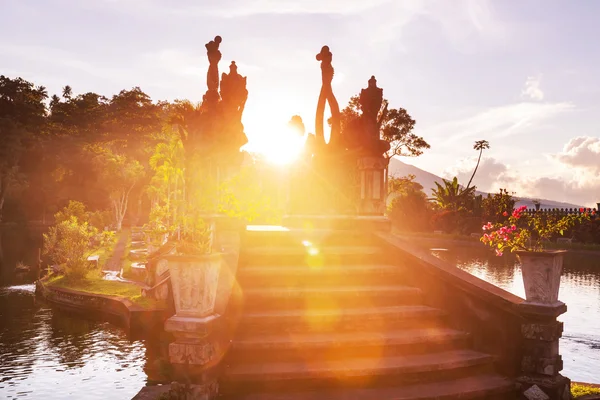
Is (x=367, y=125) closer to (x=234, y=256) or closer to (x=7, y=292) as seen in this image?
(x=234, y=256)

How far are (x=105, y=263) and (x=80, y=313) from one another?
38.5 feet

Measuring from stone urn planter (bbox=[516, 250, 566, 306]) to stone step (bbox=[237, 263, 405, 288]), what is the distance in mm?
2321

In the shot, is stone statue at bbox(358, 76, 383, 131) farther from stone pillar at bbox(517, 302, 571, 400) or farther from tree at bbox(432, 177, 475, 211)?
tree at bbox(432, 177, 475, 211)

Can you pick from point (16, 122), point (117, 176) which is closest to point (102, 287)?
point (117, 176)

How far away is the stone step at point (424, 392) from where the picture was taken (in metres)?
5.60

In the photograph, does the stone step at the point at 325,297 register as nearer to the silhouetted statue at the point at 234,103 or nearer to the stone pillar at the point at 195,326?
the stone pillar at the point at 195,326

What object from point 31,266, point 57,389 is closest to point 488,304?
point 57,389

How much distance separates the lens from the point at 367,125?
480 inches

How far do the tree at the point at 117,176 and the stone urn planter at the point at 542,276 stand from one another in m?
51.2

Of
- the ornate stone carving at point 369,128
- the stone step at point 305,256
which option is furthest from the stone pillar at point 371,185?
the stone step at point 305,256

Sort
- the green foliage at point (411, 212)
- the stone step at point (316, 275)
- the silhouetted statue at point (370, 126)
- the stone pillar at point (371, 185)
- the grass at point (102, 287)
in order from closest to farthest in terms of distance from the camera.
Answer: the stone step at point (316, 275), the stone pillar at point (371, 185), the silhouetted statue at point (370, 126), the grass at point (102, 287), the green foliage at point (411, 212)

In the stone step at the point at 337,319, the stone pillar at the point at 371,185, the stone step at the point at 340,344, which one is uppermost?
the stone pillar at the point at 371,185

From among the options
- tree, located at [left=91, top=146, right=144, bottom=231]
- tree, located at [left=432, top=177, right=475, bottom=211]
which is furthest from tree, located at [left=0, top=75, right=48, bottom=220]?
tree, located at [left=432, top=177, right=475, bottom=211]

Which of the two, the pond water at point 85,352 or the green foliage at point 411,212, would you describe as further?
the green foliage at point 411,212
